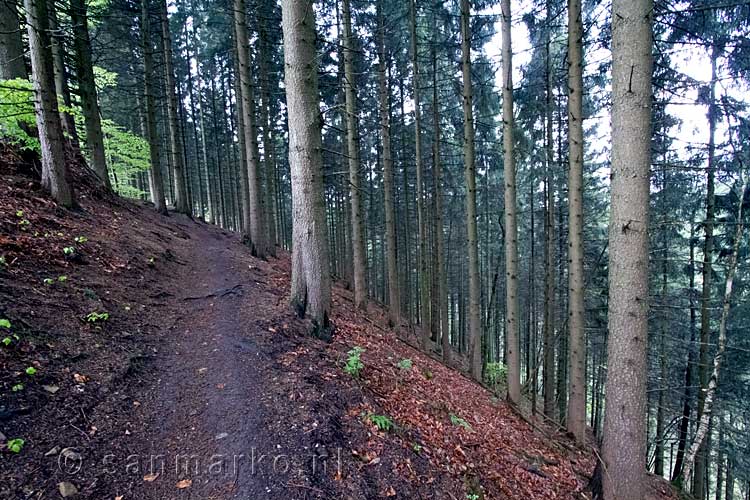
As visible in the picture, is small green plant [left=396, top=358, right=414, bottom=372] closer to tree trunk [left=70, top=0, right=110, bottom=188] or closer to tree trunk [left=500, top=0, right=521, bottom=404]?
tree trunk [left=500, top=0, right=521, bottom=404]

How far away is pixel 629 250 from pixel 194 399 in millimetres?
5058

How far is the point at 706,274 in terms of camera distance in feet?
33.0

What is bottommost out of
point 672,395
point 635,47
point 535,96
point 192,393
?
point 672,395

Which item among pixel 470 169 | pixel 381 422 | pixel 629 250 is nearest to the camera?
pixel 629 250

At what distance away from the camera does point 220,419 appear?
137 inches

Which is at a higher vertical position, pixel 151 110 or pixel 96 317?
pixel 151 110

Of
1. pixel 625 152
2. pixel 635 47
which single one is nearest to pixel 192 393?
pixel 625 152

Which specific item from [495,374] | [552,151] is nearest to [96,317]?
[552,151]

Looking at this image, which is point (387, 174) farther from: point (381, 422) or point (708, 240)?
point (708, 240)

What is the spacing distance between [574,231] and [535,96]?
22.1 ft

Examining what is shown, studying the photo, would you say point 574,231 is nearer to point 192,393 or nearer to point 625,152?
point 625,152

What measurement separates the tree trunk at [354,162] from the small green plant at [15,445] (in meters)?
6.53

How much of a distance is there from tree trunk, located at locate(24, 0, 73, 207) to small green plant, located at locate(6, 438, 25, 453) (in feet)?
20.4

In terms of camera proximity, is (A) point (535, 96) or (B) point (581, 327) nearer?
(B) point (581, 327)
